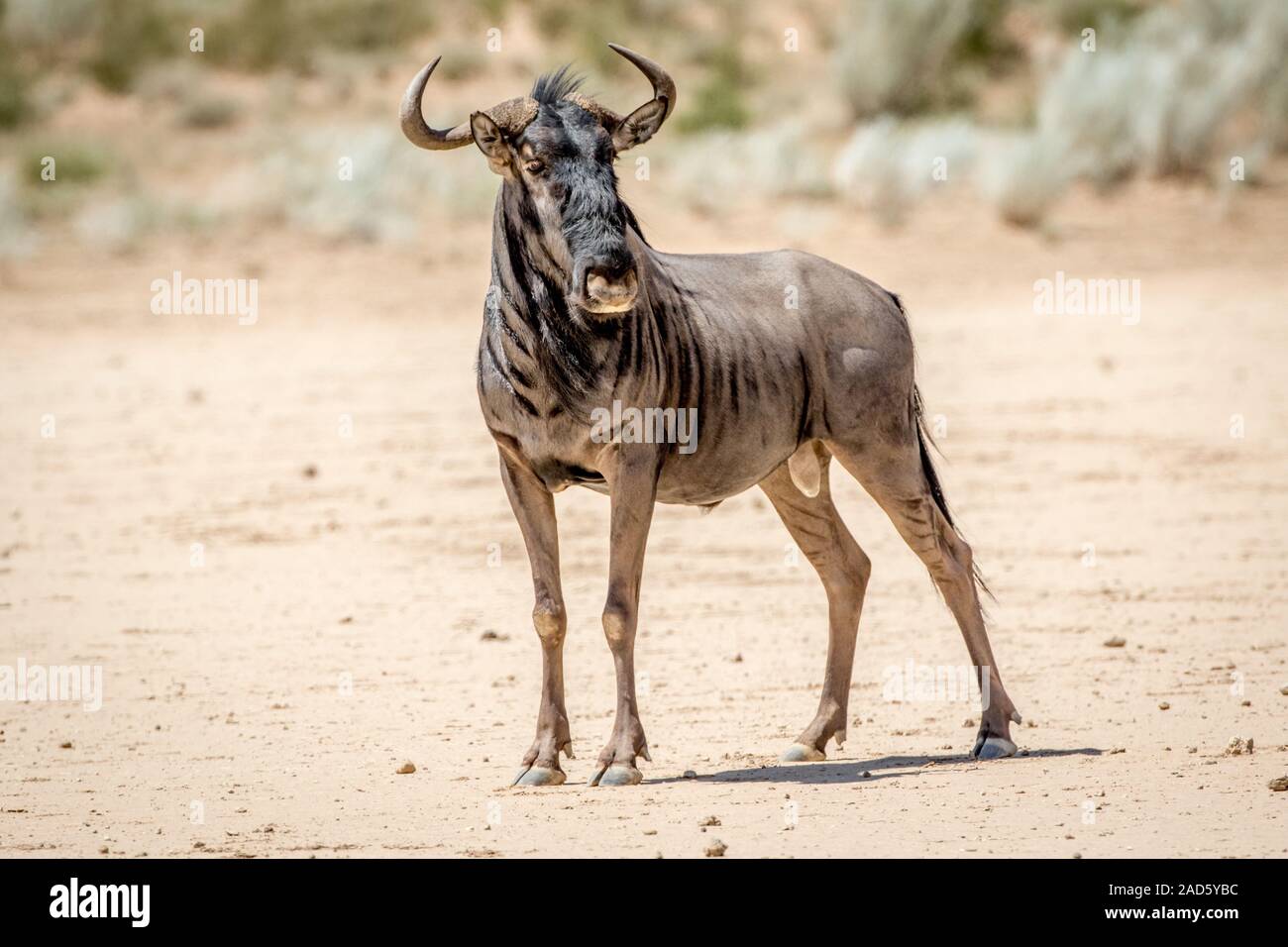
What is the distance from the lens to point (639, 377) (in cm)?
798

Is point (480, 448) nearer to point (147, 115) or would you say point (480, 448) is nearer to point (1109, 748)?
point (1109, 748)

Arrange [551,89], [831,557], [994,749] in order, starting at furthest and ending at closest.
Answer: [831,557]
[994,749]
[551,89]

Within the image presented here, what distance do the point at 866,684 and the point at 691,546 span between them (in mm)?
3586

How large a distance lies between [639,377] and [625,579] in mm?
796

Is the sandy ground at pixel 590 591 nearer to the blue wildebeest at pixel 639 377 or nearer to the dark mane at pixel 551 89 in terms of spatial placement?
the blue wildebeest at pixel 639 377

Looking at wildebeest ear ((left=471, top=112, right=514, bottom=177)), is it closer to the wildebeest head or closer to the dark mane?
the wildebeest head

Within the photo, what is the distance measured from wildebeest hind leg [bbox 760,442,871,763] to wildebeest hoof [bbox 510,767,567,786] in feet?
4.81

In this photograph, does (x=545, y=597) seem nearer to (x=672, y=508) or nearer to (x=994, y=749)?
(x=994, y=749)

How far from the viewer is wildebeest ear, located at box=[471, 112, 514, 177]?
7.76 metres

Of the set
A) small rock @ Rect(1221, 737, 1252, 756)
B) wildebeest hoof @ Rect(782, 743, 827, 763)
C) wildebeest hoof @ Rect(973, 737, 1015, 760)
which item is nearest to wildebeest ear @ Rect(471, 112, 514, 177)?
wildebeest hoof @ Rect(782, 743, 827, 763)

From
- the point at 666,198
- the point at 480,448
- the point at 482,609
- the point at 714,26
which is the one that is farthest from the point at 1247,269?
the point at 714,26

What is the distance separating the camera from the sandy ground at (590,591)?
750cm

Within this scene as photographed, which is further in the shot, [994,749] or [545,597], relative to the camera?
[994,749]

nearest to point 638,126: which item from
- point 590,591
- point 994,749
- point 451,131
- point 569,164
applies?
point 569,164
